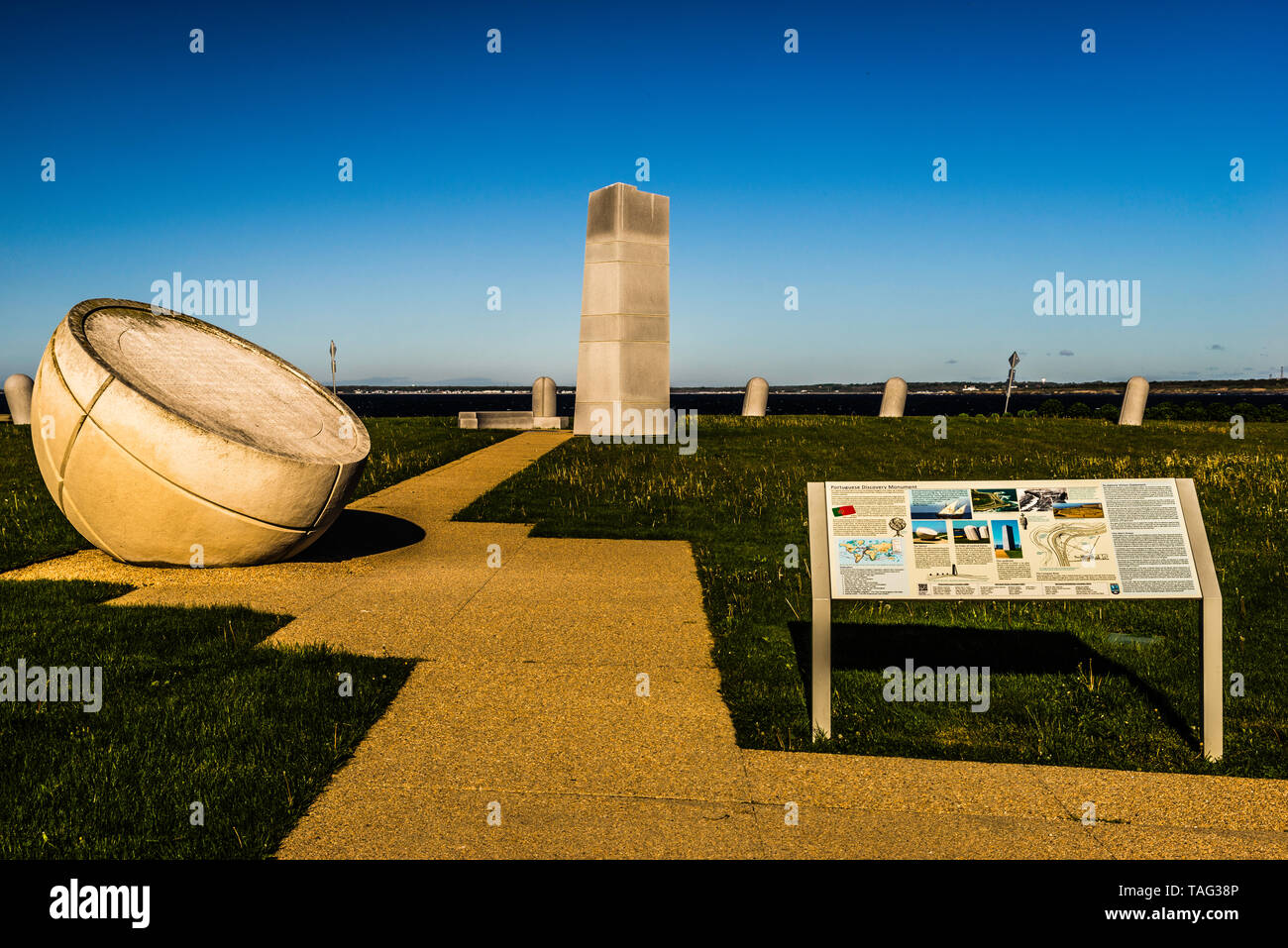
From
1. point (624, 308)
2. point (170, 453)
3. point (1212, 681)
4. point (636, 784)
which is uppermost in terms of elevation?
point (624, 308)

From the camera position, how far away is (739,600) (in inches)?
281

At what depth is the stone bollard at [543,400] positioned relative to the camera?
24750 millimetres

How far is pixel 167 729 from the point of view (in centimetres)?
438

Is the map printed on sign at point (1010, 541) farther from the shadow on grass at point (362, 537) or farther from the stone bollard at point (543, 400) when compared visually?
the stone bollard at point (543, 400)

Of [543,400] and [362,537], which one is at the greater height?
[543,400]

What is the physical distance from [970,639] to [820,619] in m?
2.30

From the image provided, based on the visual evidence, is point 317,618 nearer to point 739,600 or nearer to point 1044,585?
point 739,600

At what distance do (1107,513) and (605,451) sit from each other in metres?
13.5
